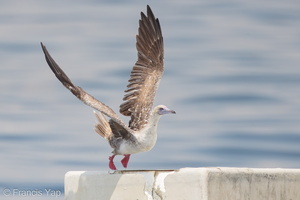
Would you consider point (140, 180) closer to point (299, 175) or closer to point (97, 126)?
point (299, 175)

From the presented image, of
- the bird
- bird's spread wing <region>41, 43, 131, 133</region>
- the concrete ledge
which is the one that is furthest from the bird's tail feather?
the concrete ledge

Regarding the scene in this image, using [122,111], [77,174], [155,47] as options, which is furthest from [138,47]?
[77,174]

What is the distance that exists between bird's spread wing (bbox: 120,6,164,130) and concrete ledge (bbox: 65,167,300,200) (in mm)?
3311

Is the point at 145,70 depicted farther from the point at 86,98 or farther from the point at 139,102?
the point at 86,98

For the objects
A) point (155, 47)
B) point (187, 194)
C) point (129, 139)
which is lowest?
point (187, 194)

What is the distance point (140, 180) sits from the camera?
812 cm

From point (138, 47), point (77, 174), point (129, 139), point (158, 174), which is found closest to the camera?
point (158, 174)

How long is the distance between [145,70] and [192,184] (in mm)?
5162

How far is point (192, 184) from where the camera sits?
749 cm

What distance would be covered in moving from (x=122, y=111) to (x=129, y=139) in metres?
1.58

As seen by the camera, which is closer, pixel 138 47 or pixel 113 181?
pixel 113 181

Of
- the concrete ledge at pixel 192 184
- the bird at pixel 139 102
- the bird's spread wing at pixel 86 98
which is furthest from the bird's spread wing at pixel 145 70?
the concrete ledge at pixel 192 184

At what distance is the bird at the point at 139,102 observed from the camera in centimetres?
1011

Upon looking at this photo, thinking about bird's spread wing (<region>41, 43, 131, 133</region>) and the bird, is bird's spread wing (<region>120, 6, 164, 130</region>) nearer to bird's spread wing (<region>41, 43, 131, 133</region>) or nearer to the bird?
the bird
